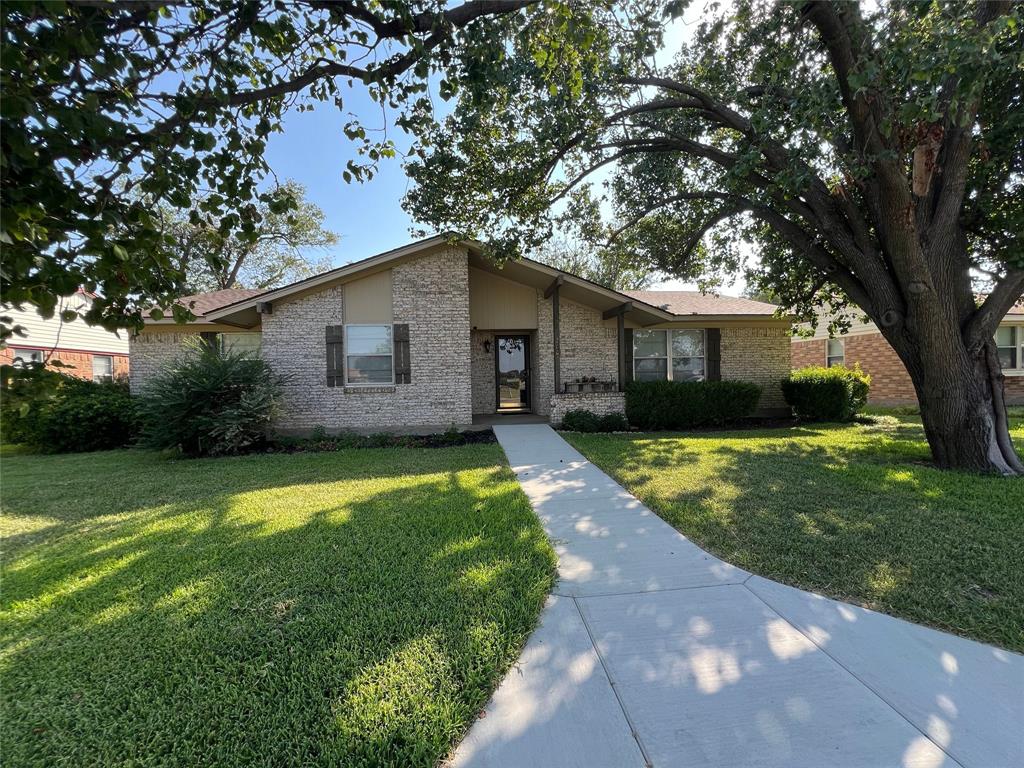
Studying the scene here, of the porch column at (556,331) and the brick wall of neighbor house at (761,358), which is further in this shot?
the brick wall of neighbor house at (761,358)

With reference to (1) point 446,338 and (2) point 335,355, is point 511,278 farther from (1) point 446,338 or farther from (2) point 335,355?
(2) point 335,355

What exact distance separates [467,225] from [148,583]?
7.27m

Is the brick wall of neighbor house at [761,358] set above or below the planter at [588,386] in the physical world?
above

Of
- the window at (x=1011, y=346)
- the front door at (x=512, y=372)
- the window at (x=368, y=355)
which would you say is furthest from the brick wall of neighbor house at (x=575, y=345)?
the window at (x=1011, y=346)

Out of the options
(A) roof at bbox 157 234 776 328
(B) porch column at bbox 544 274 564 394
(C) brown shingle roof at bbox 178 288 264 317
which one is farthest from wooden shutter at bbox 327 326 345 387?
(B) porch column at bbox 544 274 564 394

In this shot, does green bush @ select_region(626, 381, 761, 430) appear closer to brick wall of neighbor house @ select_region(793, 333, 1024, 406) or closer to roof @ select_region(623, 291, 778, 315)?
roof @ select_region(623, 291, 778, 315)

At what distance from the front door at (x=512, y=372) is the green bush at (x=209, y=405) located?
6.38 meters

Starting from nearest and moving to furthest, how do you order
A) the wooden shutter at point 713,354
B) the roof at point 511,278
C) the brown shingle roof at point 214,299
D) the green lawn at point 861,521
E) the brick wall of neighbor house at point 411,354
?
1. the green lawn at point 861,521
2. the roof at point 511,278
3. the brick wall of neighbor house at point 411,354
4. the brown shingle roof at point 214,299
5. the wooden shutter at point 713,354

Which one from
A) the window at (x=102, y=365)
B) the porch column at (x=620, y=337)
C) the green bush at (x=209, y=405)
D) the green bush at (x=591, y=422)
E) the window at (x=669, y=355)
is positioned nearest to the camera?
the green bush at (x=209, y=405)

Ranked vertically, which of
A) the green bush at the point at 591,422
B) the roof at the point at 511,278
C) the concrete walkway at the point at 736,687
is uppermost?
the roof at the point at 511,278

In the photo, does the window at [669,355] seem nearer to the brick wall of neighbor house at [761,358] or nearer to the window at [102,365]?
the brick wall of neighbor house at [761,358]

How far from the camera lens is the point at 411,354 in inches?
417

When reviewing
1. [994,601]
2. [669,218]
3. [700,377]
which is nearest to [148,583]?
[994,601]

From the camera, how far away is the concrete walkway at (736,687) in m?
1.81
